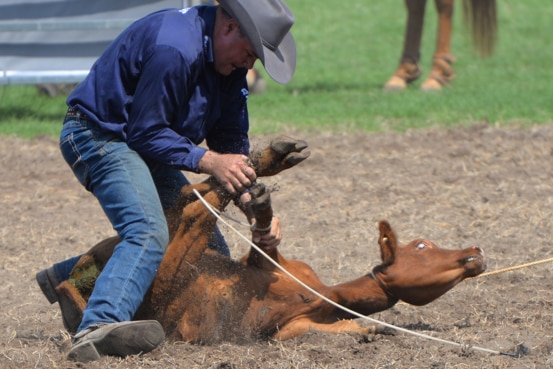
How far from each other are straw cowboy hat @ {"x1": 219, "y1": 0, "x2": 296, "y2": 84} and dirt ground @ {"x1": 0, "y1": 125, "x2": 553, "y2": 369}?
1.15 meters

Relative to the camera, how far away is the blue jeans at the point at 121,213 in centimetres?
379

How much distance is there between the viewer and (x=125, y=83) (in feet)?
12.8

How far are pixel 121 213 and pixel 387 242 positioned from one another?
1.15 m

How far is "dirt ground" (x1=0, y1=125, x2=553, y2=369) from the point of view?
3.93m

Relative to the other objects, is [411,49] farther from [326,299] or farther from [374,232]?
[326,299]

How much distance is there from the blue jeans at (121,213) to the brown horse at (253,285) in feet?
0.61

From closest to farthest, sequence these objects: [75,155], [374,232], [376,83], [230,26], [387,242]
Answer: [230,26]
[75,155]
[387,242]
[374,232]
[376,83]

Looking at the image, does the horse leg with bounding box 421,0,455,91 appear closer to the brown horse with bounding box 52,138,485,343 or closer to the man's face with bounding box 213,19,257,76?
the brown horse with bounding box 52,138,485,343

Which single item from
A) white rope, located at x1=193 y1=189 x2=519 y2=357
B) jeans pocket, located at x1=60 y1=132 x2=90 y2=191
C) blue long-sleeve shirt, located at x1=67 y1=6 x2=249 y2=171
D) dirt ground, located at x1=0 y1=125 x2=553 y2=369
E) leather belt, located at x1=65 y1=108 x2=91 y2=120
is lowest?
dirt ground, located at x1=0 y1=125 x2=553 y2=369

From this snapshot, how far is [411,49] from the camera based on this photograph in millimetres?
10555

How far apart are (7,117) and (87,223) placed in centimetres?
324

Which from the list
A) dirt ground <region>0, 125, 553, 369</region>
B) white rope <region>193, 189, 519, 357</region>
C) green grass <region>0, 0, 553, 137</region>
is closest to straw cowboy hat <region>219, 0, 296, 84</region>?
white rope <region>193, 189, 519, 357</region>

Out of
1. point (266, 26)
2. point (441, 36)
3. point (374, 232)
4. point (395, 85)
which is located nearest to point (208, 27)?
point (266, 26)

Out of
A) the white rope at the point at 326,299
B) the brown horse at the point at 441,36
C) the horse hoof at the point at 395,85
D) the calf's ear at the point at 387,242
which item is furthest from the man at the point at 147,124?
the brown horse at the point at 441,36
